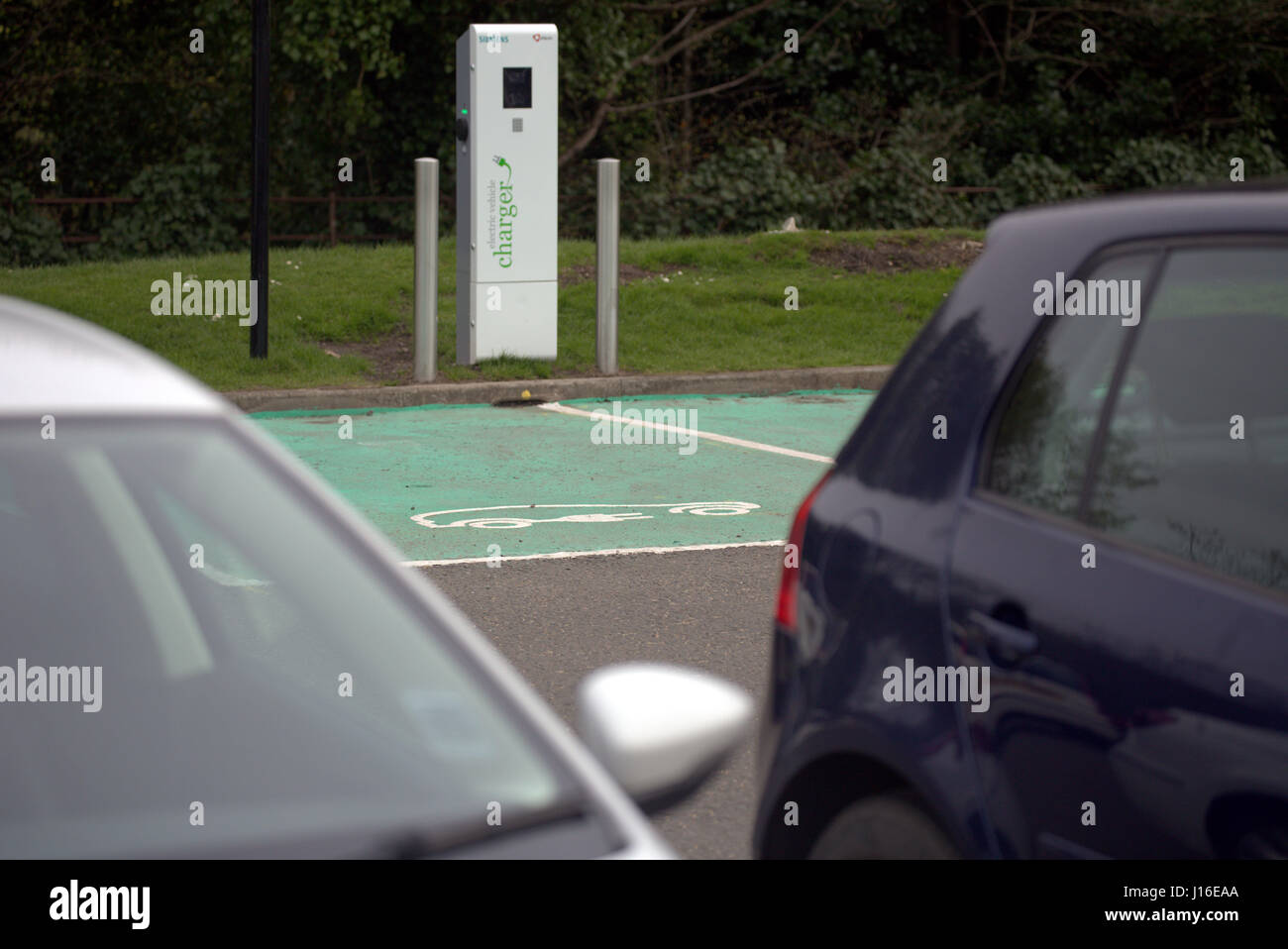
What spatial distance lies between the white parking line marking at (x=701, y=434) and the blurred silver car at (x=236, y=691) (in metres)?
8.39

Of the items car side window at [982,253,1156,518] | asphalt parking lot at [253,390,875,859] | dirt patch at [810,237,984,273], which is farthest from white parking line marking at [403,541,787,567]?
dirt patch at [810,237,984,273]

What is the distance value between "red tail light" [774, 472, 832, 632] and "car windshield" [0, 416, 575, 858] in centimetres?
94

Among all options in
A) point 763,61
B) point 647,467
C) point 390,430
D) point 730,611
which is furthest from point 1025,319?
point 763,61

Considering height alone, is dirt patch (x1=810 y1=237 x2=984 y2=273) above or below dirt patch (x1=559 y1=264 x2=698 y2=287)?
above

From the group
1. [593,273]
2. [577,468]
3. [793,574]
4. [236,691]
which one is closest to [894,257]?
[593,273]

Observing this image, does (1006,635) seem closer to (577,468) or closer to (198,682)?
(198,682)

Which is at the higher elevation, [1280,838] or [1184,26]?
[1184,26]

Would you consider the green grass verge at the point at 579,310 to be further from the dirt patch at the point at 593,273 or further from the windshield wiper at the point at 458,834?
the windshield wiper at the point at 458,834

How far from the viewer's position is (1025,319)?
305cm

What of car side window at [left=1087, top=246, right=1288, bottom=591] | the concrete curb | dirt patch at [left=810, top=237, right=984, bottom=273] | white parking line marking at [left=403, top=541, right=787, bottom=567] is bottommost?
white parking line marking at [left=403, top=541, right=787, bottom=567]

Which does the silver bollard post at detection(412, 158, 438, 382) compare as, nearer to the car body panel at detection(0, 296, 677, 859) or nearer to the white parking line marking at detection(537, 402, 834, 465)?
the white parking line marking at detection(537, 402, 834, 465)

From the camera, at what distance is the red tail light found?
3266mm
